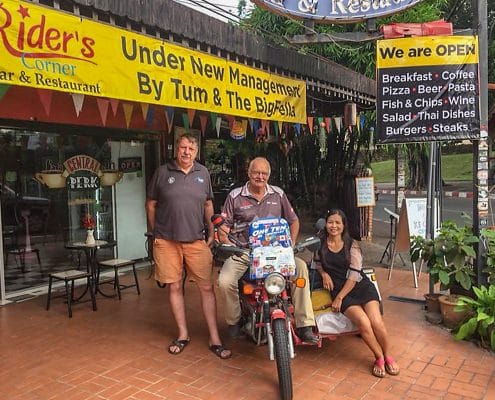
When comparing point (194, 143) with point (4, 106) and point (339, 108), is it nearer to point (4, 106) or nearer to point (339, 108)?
point (4, 106)

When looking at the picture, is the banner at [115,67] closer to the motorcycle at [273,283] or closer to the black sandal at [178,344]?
the motorcycle at [273,283]

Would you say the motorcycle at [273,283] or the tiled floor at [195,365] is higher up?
the motorcycle at [273,283]

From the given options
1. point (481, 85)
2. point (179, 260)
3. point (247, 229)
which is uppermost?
point (481, 85)

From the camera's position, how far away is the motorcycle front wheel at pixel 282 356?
131 inches

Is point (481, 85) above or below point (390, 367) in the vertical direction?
above

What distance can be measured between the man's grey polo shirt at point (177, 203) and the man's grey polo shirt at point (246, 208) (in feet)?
0.90

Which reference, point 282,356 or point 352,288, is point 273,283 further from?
point 352,288

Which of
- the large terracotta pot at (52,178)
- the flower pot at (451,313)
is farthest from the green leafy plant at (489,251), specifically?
the large terracotta pot at (52,178)

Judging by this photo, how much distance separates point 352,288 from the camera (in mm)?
4086

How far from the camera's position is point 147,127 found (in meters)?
7.66

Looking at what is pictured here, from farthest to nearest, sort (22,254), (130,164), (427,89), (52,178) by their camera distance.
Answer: (130,164), (52,178), (22,254), (427,89)

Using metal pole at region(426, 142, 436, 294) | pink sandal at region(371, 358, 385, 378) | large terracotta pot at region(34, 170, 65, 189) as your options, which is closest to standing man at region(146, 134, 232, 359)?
pink sandal at region(371, 358, 385, 378)

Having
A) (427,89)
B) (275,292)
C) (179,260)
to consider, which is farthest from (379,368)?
(427,89)

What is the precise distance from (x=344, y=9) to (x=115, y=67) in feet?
9.61
